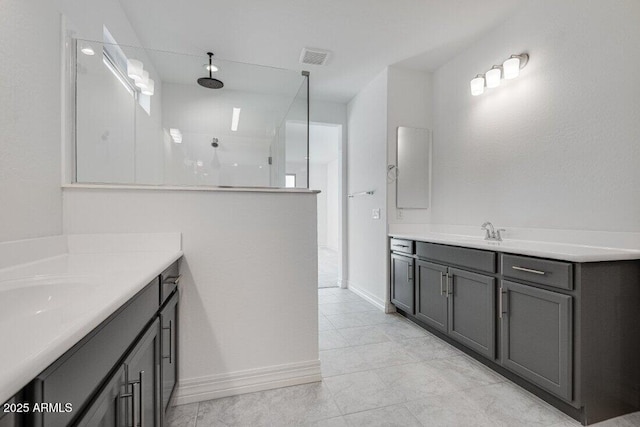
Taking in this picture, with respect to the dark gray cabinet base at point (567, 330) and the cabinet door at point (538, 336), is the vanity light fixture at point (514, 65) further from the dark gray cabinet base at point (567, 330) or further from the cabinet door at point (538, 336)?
the cabinet door at point (538, 336)

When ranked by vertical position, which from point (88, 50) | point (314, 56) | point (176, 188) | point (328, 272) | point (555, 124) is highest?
point (314, 56)

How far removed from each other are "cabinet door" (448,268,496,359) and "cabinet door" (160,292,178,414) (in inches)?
74.0

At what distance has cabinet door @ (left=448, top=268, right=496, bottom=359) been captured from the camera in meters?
1.94

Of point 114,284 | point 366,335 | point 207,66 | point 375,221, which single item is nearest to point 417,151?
point 375,221

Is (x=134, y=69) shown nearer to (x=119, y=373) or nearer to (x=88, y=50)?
(x=88, y=50)

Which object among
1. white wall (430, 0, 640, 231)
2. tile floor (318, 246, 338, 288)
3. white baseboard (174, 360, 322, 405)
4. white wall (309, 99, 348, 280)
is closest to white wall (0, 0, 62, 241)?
white baseboard (174, 360, 322, 405)

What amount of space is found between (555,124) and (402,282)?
176 cm

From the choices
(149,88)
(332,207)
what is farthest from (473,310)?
(332,207)

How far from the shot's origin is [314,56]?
3035 mm

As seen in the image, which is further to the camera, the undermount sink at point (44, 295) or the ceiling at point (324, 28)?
the ceiling at point (324, 28)

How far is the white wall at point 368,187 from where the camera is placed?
3.30 metres

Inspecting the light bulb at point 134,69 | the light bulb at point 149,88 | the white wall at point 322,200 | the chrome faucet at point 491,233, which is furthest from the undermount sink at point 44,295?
the white wall at point 322,200

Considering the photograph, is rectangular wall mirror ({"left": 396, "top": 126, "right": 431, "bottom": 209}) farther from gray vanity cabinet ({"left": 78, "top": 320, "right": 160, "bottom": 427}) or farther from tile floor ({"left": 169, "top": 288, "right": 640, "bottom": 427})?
gray vanity cabinet ({"left": 78, "top": 320, "right": 160, "bottom": 427})

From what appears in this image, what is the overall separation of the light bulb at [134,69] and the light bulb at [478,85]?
284 cm
